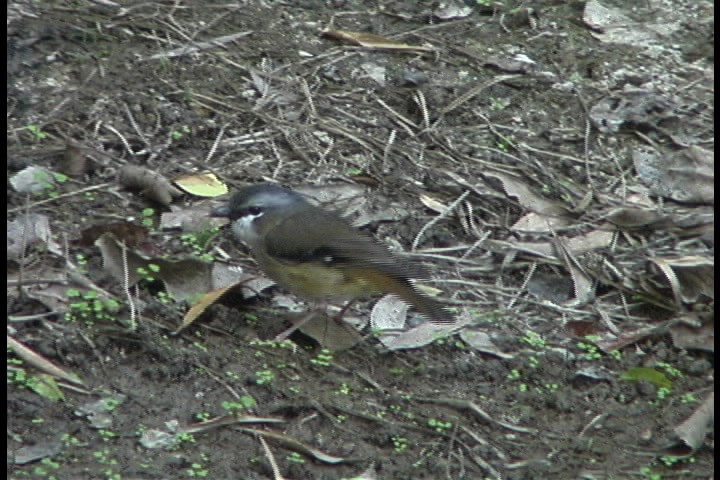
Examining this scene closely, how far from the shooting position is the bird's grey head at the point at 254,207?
19.5 feet

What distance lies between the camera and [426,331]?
5848mm

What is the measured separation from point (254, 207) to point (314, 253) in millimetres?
345

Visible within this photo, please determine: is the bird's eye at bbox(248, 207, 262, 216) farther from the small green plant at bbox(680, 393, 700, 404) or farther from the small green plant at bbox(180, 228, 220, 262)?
the small green plant at bbox(680, 393, 700, 404)

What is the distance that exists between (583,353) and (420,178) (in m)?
1.51

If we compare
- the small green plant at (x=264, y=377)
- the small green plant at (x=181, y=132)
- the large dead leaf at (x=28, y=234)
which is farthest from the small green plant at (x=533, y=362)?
the small green plant at (x=181, y=132)

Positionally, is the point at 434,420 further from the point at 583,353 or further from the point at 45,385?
the point at 45,385

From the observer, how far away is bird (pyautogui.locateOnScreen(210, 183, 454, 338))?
577 centimetres

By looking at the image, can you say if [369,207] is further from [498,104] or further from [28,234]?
[28,234]

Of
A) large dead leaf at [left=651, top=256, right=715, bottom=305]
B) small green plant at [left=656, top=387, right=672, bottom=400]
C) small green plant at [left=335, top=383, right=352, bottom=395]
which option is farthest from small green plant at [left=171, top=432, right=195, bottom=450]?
large dead leaf at [left=651, top=256, right=715, bottom=305]

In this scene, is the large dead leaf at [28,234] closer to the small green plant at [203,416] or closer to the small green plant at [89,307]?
the small green plant at [89,307]

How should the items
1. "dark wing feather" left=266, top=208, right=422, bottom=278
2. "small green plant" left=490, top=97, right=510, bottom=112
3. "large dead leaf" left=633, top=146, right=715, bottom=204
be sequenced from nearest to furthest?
"dark wing feather" left=266, top=208, right=422, bottom=278 → "large dead leaf" left=633, top=146, right=715, bottom=204 → "small green plant" left=490, top=97, right=510, bottom=112

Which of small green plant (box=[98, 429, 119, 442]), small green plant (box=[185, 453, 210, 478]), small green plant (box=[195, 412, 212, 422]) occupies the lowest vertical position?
small green plant (box=[195, 412, 212, 422])

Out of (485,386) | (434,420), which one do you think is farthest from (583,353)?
(434,420)

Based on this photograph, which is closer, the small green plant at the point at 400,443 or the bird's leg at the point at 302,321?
the small green plant at the point at 400,443
